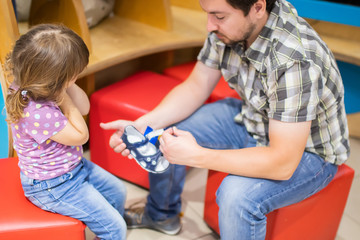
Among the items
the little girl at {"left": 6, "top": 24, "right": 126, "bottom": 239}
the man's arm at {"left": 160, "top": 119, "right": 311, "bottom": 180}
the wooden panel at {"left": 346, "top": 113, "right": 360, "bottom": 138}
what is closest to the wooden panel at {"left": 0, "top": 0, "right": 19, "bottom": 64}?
the little girl at {"left": 6, "top": 24, "right": 126, "bottom": 239}

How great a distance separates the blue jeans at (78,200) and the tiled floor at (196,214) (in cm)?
34

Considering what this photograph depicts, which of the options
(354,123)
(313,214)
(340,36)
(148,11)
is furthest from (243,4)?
(354,123)

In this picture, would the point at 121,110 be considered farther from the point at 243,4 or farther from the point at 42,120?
the point at 243,4

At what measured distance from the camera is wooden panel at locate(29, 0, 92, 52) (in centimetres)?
174

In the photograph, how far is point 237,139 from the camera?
1575mm

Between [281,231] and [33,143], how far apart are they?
0.85m

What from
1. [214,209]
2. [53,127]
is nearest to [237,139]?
[214,209]

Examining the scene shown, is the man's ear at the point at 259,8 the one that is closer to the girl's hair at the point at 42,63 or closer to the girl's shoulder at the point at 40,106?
the girl's hair at the point at 42,63

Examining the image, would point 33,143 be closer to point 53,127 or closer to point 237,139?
point 53,127

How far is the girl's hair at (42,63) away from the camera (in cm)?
112

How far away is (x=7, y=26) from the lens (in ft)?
4.68

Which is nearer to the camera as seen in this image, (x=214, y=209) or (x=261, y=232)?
(x=261, y=232)

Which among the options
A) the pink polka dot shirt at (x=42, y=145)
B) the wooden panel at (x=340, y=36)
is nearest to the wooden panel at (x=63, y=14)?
the pink polka dot shirt at (x=42, y=145)

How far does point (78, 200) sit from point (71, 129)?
23cm
